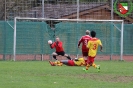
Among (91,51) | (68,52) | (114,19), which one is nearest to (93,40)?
(91,51)

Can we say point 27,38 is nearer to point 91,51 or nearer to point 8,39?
point 8,39

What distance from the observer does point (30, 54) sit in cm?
3184

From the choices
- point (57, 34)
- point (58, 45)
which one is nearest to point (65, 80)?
point (58, 45)

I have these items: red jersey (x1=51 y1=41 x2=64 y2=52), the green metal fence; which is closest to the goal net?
the green metal fence

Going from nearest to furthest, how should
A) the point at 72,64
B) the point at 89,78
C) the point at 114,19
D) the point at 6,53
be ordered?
the point at 89,78, the point at 72,64, the point at 6,53, the point at 114,19

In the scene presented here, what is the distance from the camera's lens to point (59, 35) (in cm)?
3253

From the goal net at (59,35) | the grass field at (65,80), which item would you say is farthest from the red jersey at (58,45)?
the grass field at (65,80)

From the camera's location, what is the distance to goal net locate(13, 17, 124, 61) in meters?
31.7

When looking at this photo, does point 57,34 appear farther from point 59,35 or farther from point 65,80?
point 65,80

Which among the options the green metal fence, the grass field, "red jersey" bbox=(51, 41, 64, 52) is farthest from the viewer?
the green metal fence

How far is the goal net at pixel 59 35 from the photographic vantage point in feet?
104

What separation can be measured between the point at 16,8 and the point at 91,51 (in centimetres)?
1565

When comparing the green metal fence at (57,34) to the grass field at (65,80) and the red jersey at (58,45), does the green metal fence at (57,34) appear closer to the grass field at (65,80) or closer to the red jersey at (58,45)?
the red jersey at (58,45)

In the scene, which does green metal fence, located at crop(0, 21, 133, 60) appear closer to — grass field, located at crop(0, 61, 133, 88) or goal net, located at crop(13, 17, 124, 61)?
goal net, located at crop(13, 17, 124, 61)
